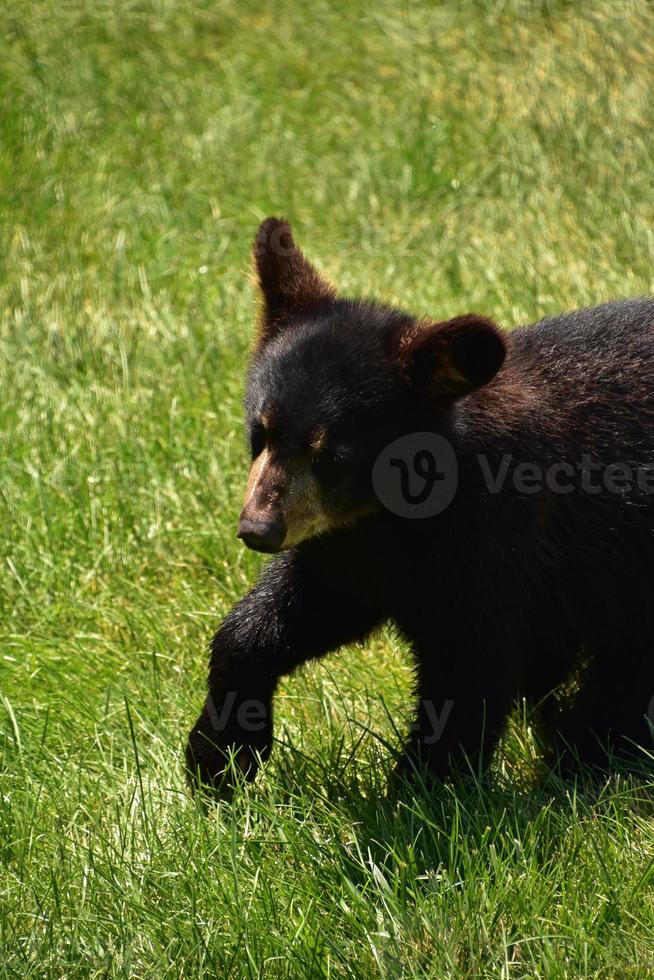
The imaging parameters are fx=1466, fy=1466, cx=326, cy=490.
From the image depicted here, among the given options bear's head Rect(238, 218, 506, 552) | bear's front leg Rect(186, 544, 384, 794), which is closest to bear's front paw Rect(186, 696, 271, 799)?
bear's front leg Rect(186, 544, 384, 794)

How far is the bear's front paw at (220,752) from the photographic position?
Result: 13.6 feet

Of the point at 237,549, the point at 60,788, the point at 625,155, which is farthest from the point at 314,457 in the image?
the point at 625,155

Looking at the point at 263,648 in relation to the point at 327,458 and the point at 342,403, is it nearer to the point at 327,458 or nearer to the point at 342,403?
the point at 327,458

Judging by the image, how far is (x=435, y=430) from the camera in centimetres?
392

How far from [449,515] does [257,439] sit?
55 cm

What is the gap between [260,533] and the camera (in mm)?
3570

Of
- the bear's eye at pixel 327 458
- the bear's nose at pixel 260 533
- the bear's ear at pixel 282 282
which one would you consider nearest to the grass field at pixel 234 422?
the bear's nose at pixel 260 533

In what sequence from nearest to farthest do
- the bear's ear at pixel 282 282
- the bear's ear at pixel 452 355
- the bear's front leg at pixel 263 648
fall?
the bear's ear at pixel 452 355
the bear's front leg at pixel 263 648
the bear's ear at pixel 282 282

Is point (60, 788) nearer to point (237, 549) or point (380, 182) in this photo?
point (237, 549)

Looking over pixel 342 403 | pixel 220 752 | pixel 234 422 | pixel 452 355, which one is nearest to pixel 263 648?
pixel 220 752

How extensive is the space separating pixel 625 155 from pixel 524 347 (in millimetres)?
3854

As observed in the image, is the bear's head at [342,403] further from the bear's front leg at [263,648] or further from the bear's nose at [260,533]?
the bear's front leg at [263,648]
